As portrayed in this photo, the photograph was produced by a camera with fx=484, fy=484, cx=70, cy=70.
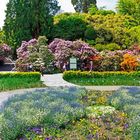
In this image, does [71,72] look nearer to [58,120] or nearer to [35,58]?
[35,58]

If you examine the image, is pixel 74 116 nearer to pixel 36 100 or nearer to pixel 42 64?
pixel 36 100

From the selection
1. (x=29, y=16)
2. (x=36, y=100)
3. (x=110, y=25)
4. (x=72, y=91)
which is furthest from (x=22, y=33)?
(x=36, y=100)

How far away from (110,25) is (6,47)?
823 cm

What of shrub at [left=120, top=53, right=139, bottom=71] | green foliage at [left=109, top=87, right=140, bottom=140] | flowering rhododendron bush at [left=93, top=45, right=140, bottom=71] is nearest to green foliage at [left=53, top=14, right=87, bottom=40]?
flowering rhododendron bush at [left=93, top=45, right=140, bottom=71]

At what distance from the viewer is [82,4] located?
5431 cm

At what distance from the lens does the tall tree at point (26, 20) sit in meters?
34.8

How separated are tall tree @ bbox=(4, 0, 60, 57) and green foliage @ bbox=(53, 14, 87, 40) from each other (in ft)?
2.56

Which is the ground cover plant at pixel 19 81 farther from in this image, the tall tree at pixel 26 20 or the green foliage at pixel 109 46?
the tall tree at pixel 26 20

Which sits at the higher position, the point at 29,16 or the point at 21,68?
the point at 29,16

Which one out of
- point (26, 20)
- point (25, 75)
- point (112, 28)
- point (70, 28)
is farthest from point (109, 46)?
point (25, 75)

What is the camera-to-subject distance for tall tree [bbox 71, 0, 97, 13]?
175 ft

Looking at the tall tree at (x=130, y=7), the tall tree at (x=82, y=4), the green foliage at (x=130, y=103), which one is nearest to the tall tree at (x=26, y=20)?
the tall tree at (x=130, y=7)

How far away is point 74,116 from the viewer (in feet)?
31.6

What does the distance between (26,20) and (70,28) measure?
11.2ft
